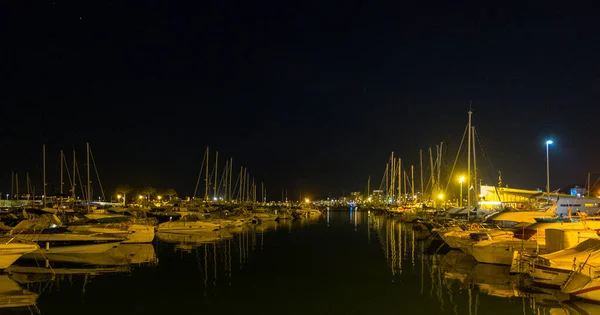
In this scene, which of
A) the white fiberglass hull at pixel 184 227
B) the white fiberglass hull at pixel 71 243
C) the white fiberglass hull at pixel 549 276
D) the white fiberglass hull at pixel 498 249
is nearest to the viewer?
the white fiberglass hull at pixel 549 276

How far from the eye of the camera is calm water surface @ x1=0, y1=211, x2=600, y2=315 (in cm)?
1795

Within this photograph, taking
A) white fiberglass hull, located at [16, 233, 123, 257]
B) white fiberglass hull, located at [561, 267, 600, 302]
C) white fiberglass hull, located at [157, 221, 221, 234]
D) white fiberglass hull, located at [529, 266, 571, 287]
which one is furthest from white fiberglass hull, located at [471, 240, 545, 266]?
white fiberglass hull, located at [157, 221, 221, 234]

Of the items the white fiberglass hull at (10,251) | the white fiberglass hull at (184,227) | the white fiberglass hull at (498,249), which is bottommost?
the white fiberglass hull at (184,227)

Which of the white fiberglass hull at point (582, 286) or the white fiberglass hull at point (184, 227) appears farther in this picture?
the white fiberglass hull at point (184, 227)

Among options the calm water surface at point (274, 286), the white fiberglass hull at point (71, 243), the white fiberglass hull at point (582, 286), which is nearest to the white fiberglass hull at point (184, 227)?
the calm water surface at point (274, 286)

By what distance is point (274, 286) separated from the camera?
22.1m

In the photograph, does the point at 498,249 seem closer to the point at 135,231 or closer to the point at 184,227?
the point at 135,231

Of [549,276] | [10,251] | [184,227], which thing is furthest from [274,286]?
[184,227]

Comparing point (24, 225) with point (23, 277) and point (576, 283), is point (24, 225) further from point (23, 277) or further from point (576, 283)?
point (576, 283)

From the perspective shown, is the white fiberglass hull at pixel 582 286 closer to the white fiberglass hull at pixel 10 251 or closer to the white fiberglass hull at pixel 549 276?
the white fiberglass hull at pixel 549 276

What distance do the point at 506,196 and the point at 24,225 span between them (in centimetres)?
6474

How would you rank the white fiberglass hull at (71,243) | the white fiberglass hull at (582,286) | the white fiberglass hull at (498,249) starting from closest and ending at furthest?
the white fiberglass hull at (582,286) → the white fiberglass hull at (498,249) → the white fiberglass hull at (71,243)

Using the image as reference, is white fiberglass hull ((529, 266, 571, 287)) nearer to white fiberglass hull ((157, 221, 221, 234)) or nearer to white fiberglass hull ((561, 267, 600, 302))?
white fiberglass hull ((561, 267, 600, 302))

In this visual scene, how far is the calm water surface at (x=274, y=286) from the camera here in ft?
58.9
